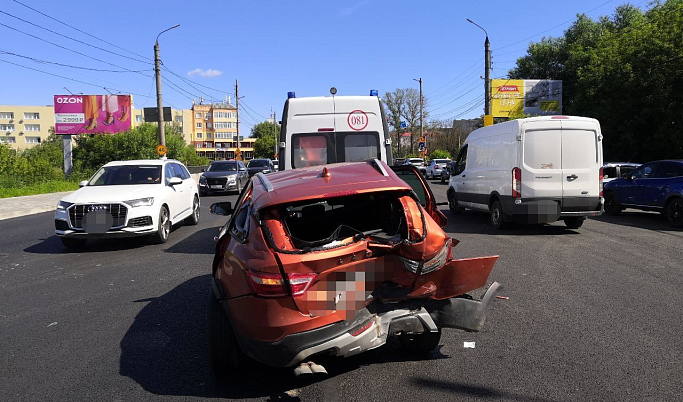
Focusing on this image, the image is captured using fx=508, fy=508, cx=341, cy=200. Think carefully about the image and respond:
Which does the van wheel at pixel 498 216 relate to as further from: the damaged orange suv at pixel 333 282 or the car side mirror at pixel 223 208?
the damaged orange suv at pixel 333 282

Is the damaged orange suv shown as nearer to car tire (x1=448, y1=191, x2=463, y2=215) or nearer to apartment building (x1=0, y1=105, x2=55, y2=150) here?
car tire (x1=448, y1=191, x2=463, y2=215)

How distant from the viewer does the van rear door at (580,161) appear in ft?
34.0

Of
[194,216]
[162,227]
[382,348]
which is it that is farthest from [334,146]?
[194,216]

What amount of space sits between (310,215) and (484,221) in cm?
927

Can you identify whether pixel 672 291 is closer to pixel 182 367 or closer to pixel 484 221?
pixel 182 367

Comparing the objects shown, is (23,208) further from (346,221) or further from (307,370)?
(307,370)

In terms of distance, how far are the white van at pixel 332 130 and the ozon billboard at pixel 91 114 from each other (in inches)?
1532

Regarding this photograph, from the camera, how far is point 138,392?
3.58 metres

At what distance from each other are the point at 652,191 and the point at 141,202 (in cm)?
1156

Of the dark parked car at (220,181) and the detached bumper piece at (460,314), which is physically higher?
the dark parked car at (220,181)

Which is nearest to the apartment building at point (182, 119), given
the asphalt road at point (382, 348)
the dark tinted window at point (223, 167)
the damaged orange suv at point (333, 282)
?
the dark tinted window at point (223, 167)

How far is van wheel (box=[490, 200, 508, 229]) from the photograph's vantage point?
11.1 m

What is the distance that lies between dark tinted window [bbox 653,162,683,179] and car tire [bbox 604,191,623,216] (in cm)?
158

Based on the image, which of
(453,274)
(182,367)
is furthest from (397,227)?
(182,367)
